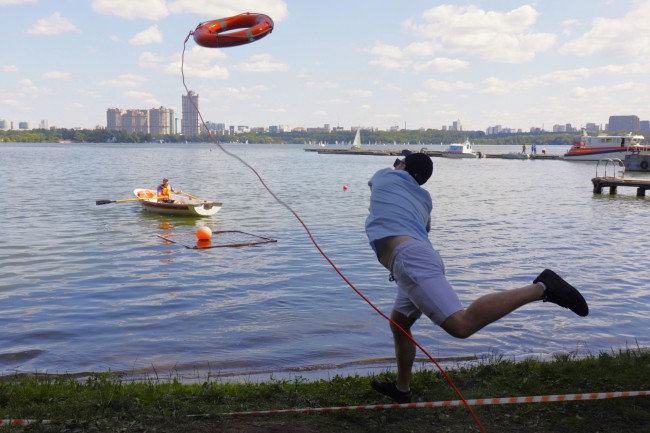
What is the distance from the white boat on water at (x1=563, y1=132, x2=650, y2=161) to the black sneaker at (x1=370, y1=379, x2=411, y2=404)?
263 feet

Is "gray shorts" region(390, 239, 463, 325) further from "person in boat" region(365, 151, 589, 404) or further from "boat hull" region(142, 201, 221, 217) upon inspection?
"boat hull" region(142, 201, 221, 217)

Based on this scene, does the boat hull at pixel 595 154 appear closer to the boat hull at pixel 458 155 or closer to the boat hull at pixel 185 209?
the boat hull at pixel 458 155

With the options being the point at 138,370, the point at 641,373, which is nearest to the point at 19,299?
the point at 138,370

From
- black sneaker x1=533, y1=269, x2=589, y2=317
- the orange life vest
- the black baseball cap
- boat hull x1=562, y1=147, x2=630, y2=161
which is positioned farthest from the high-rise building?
boat hull x1=562, y1=147, x2=630, y2=161

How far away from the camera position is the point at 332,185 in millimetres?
56938

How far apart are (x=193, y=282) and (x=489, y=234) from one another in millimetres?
13183

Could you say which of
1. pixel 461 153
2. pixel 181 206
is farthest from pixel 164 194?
pixel 461 153

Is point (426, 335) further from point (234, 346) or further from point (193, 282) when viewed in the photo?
point (193, 282)

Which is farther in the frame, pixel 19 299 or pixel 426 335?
pixel 19 299

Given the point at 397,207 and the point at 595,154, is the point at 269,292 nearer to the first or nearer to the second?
the point at 397,207

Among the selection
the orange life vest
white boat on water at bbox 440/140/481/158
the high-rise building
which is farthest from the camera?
white boat on water at bbox 440/140/481/158

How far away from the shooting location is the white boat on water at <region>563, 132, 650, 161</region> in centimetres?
8406

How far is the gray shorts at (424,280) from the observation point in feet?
15.6

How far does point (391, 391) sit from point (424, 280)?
1.48 m
